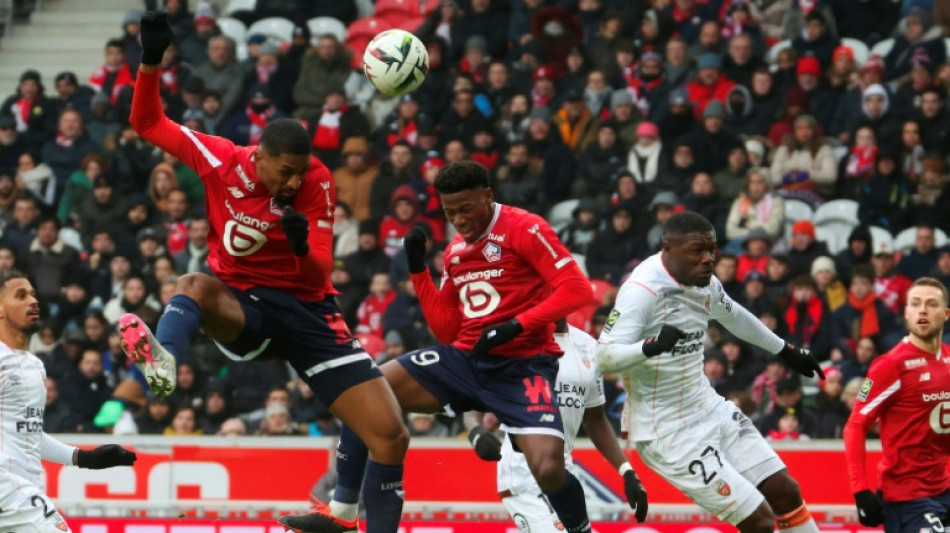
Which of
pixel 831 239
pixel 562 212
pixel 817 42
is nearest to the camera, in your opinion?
pixel 831 239

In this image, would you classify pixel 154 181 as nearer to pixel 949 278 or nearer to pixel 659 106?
pixel 659 106

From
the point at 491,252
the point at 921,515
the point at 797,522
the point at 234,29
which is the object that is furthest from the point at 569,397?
the point at 234,29

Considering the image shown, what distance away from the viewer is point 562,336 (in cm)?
1051

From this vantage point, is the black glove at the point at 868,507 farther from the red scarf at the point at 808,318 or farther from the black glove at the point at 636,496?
the red scarf at the point at 808,318

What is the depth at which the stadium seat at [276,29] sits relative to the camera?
19.0 metres

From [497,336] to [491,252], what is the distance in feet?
2.03

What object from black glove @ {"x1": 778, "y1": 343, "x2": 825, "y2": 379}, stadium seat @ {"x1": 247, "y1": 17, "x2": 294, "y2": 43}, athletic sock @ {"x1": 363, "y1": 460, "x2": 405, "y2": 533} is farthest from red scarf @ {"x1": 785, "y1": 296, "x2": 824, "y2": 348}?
stadium seat @ {"x1": 247, "y1": 17, "x2": 294, "y2": 43}

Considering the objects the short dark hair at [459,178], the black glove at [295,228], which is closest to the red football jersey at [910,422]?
the short dark hair at [459,178]

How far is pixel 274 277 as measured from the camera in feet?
28.7

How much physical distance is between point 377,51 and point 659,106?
7.22 m

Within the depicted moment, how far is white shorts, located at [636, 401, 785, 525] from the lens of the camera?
9445 mm

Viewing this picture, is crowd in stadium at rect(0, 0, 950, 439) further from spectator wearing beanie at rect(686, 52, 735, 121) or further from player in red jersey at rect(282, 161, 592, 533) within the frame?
player in red jersey at rect(282, 161, 592, 533)

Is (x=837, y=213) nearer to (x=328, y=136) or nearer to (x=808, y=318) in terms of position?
(x=808, y=318)

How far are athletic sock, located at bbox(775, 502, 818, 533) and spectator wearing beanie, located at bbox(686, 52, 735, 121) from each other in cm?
792
